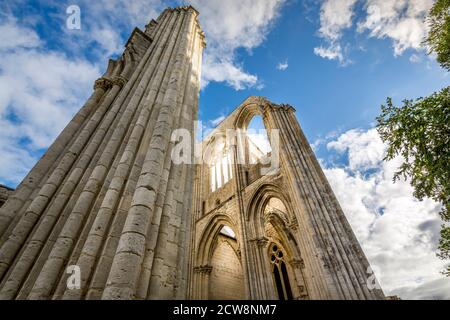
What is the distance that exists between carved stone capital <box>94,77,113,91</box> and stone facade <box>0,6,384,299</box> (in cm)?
3

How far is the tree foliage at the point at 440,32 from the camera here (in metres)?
6.89

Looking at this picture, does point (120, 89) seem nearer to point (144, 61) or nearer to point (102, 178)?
point (144, 61)

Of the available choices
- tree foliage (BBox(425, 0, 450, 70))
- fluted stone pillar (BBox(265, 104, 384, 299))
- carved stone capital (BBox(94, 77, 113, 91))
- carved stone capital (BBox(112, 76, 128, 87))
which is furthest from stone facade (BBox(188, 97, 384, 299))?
carved stone capital (BBox(94, 77, 113, 91))

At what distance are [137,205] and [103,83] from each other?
4938mm

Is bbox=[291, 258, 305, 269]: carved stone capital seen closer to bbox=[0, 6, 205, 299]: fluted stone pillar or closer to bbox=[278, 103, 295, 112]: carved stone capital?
bbox=[278, 103, 295, 112]: carved stone capital

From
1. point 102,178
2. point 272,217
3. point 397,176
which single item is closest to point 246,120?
Result: point 272,217

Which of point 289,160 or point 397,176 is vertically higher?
point 289,160

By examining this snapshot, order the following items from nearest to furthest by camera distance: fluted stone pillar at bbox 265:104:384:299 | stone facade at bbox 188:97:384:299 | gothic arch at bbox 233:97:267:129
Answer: fluted stone pillar at bbox 265:104:384:299 → stone facade at bbox 188:97:384:299 → gothic arch at bbox 233:97:267:129

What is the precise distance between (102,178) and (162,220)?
1188 mm

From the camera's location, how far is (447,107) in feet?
20.7

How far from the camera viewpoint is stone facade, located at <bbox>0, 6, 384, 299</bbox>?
2242mm

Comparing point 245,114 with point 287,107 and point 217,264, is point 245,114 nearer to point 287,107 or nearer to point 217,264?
point 287,107

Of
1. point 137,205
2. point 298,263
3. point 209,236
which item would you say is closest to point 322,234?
point 298,263

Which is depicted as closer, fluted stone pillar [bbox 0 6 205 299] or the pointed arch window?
fluted stone pillar [bbox 0 6 205 299]
